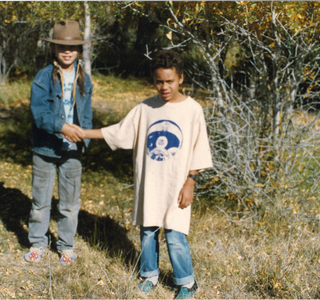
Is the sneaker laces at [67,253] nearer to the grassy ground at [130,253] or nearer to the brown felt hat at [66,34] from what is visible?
the grassy ground at [130,253]

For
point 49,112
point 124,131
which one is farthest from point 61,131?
point 124,131

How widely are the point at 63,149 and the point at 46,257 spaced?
964mm

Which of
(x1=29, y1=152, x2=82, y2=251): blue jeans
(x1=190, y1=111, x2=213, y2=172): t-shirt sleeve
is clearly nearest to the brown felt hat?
(x1=29, y1=152, x2=82, y2=251): blue jeans

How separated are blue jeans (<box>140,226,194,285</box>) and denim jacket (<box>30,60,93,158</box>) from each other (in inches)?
35.2

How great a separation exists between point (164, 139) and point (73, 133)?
26.2 inches

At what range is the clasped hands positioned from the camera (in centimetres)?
262

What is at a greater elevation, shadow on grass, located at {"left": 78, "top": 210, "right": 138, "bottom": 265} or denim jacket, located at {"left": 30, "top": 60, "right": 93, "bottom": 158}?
denim jacket, located at {"left": 30, "top": 60, "right": 93, "bottom": 158}

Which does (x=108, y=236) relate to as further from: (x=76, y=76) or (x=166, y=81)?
(x=166, y=81)

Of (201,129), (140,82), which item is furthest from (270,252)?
(140,82)

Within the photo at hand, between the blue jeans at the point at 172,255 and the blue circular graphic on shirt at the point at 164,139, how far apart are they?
1.67 feet

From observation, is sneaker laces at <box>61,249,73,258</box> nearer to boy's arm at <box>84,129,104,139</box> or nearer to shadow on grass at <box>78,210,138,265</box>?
shadow on grass at <box>78,210,138,265</box>

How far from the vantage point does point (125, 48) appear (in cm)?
1119

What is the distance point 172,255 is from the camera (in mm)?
2496

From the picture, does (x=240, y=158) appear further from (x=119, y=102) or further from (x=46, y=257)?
(x=119, y=102)
